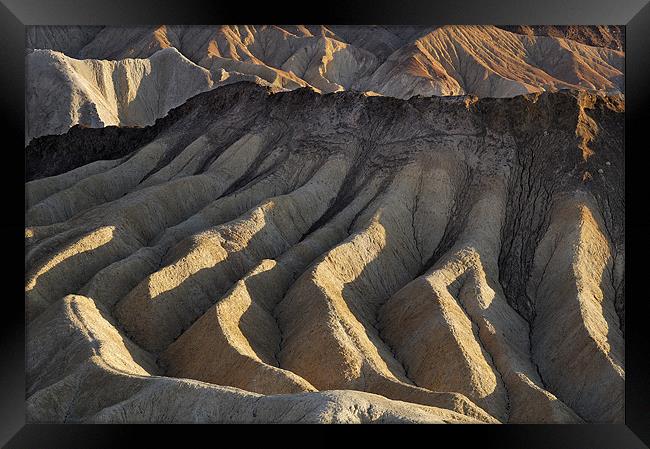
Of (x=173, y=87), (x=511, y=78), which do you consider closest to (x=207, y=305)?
(x=173, y=87)

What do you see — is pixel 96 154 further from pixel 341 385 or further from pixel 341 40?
pixel 341 40

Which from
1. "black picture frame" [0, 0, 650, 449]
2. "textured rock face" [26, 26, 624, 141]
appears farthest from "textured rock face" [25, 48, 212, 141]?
"black picture frame" [0, 0, 650, 449]
